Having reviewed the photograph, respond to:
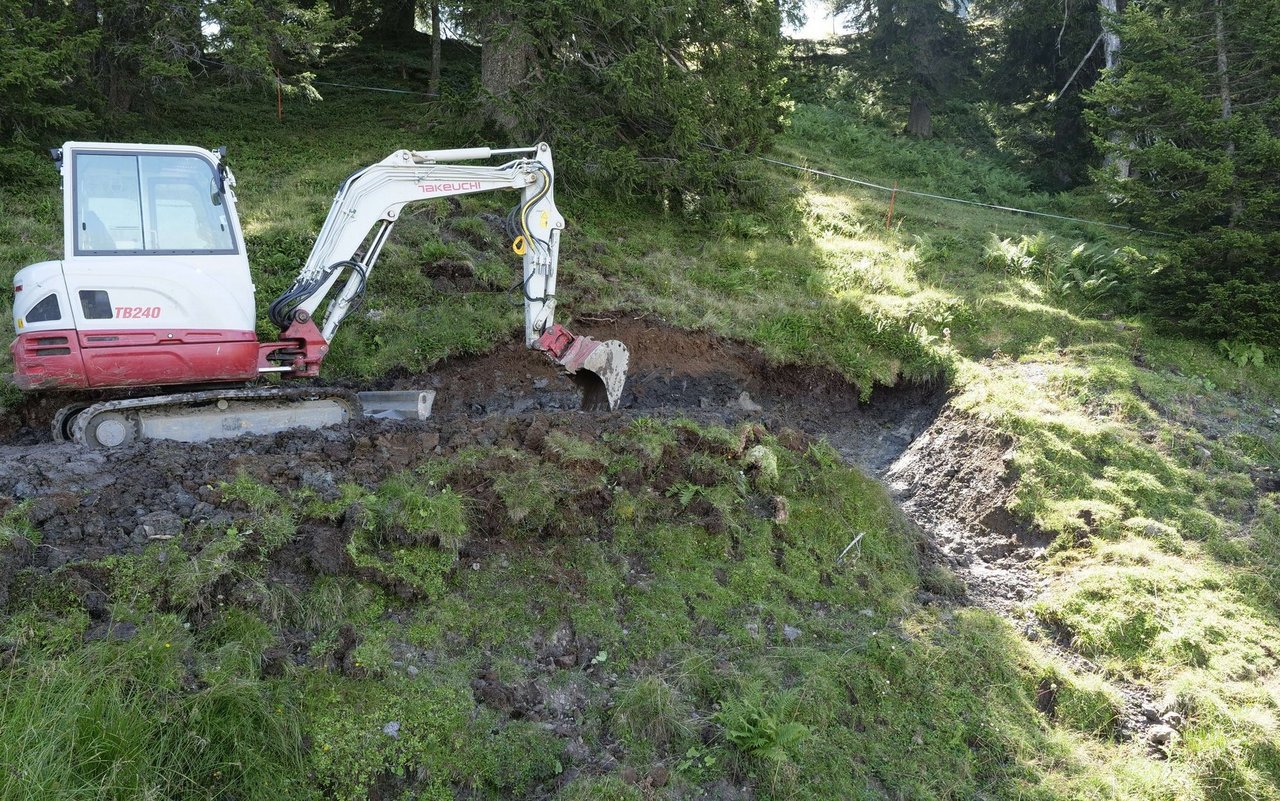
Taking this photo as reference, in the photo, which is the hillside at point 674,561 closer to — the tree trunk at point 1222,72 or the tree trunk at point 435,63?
the tree trunk at point 1222,72

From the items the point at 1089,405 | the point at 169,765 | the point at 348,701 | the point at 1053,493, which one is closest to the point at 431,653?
the point at 348,701

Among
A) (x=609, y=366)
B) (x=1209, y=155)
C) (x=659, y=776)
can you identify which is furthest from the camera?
(x=1209, y=155)

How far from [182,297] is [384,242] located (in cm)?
190

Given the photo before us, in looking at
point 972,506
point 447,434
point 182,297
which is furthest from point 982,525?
point 182,297

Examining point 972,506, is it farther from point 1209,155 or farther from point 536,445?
point 1209,155

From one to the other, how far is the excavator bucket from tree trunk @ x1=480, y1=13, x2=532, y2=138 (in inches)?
230

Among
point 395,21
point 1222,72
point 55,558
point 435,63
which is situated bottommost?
point 55,558

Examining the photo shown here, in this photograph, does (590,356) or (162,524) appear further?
(590,356)

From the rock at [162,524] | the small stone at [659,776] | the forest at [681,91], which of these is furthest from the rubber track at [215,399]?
the forest at [681,91]

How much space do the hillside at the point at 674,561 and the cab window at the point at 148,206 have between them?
1.65 m

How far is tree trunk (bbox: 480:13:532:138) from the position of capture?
12688 mm

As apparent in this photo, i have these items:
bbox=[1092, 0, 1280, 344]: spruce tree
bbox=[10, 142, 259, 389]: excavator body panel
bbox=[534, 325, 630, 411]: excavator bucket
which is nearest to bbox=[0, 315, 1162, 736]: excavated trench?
bbox=[534, 325, 630, 411]: excavator bucket

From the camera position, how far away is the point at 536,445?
7.29m

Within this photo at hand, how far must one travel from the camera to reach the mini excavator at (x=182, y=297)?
6.71m
